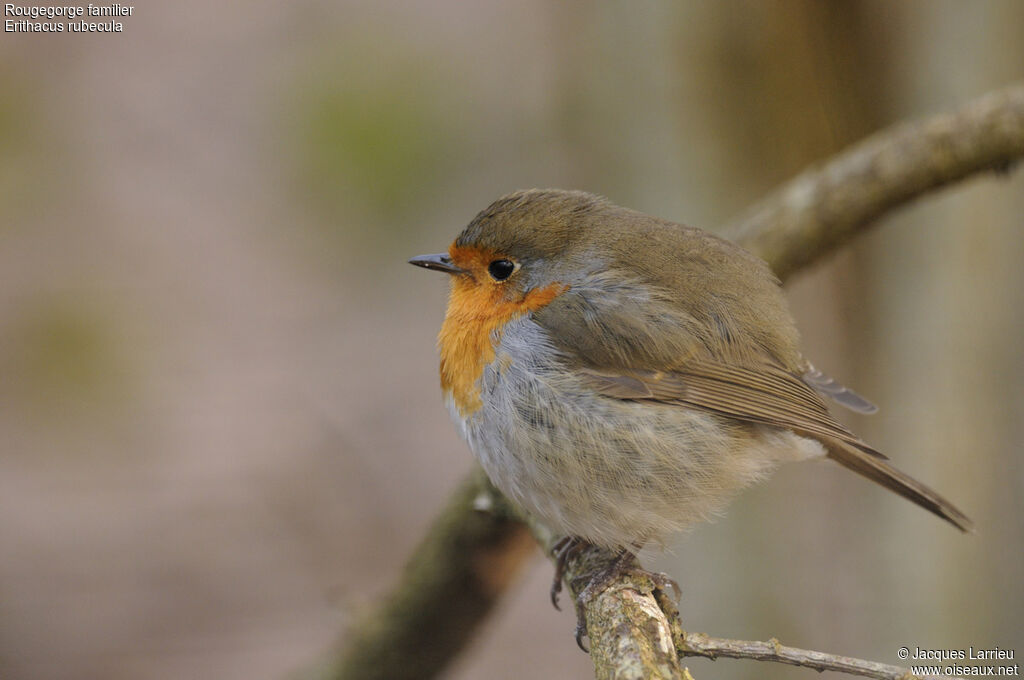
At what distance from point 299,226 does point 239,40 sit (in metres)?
1.86

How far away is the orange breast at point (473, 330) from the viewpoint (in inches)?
110

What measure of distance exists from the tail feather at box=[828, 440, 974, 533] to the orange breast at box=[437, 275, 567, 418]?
95 cm

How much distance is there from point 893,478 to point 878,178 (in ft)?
3.00

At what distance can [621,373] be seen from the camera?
2705 millimetres

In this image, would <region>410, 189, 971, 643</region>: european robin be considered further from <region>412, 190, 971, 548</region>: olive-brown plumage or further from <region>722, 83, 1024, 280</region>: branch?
<region>722, 83, 1024, 280</region>: branch

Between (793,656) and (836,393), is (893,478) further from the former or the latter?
(793,656)

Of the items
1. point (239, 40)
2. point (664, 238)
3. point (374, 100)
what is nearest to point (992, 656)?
point (664, 238)

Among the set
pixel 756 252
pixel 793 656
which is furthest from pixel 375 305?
pixel 793 656

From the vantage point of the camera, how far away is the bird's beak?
3.00 m

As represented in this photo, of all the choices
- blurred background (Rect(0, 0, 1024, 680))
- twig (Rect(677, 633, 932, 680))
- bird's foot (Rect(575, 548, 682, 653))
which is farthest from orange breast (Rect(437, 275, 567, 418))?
twig (Rect(677, 633, 932, 680))

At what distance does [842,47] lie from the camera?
185 inches

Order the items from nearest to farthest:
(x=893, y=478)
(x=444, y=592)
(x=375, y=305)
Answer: (x=893, y=478) < (x=444, y=592) < (x=375, y=305)

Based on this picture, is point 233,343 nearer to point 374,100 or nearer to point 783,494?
point 374,100

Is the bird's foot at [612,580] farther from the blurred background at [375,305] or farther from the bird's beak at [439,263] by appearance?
the bird's beak at [439,263]
